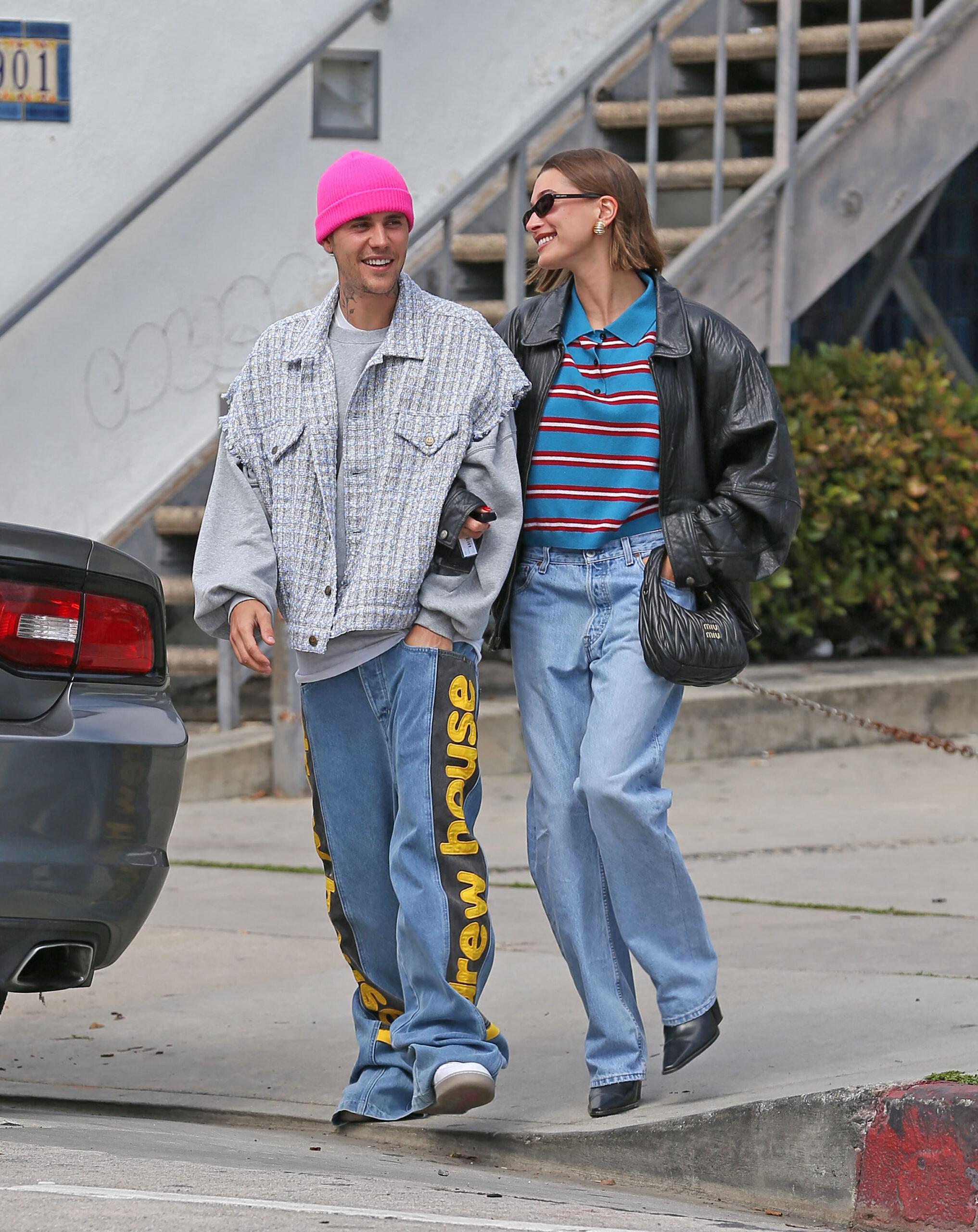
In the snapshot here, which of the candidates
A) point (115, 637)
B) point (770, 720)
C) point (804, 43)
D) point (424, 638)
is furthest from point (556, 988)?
point (804, 43)

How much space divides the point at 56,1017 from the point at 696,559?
207 centimetres

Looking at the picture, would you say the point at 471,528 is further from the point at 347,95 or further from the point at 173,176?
the point at 347,95

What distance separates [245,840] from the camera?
659 cm

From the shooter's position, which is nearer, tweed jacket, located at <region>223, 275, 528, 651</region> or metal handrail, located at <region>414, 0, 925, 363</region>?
tweed jacket, located at <region>223, 275, 528, 651</region>

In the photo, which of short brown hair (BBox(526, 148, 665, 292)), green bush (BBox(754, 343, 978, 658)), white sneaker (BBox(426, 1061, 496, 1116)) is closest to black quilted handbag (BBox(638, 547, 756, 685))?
short brown hair (BBox(526, 148, 665, 292))

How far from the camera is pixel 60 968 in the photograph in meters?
3.53

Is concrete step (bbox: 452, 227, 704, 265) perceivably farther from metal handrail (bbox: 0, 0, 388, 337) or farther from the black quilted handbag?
the black quilted handbag

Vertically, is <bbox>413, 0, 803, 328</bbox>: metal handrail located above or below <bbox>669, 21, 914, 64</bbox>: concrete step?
below

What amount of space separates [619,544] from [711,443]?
0.27 m

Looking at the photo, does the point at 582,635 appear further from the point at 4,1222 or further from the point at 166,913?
the point at 166,913

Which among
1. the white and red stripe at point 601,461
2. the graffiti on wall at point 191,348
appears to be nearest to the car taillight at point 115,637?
the white and red stripe at point 601,461

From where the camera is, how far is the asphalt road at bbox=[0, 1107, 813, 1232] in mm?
2832

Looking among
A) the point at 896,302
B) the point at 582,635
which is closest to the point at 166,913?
the point at 582,635

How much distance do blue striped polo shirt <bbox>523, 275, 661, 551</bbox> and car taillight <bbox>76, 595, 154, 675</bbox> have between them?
0.77 m
